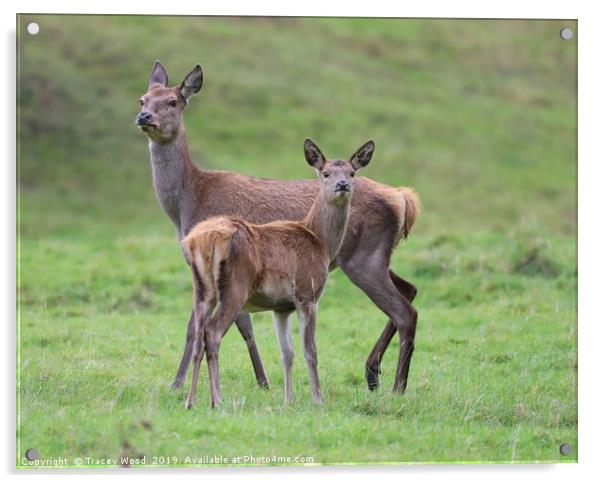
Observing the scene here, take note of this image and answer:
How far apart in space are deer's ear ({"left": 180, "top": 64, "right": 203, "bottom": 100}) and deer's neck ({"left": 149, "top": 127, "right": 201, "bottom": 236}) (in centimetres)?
32

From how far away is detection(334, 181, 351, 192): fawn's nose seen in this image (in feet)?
25.6

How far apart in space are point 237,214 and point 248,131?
11.2 m

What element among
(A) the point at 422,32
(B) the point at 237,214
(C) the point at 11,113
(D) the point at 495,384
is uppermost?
(A) the point at 422,32

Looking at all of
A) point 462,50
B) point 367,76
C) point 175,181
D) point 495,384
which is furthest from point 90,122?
point 495,384

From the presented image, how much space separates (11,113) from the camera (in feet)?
22.8

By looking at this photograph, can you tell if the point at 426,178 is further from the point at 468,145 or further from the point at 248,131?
the point at 248,131

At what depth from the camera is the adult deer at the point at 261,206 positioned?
8.34 meters

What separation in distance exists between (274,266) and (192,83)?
1.69 metres

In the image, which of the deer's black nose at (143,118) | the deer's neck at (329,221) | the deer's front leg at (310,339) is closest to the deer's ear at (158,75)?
the deer's black nose at (143,118)

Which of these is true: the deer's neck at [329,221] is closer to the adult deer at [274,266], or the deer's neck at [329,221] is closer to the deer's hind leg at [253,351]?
the adult deer at [274,266]

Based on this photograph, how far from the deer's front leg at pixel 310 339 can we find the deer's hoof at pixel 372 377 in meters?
0.96

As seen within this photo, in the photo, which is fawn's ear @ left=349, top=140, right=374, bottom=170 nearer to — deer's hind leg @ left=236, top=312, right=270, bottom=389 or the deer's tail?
the deer's tail

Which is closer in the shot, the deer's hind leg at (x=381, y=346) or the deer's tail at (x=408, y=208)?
the deer's hind leg at (x=381, y=346)

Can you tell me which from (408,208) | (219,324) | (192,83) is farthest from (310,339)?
(192,83)
